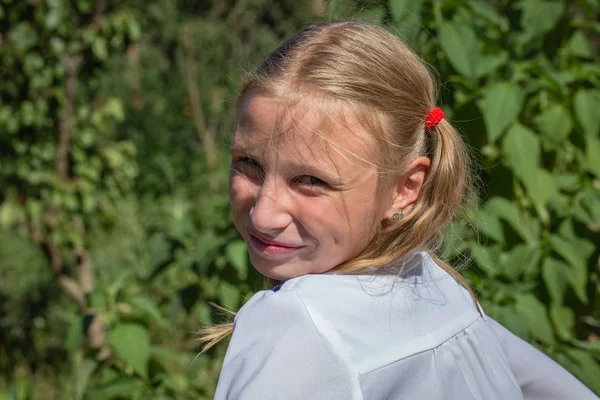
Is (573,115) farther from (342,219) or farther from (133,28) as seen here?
(133,28)

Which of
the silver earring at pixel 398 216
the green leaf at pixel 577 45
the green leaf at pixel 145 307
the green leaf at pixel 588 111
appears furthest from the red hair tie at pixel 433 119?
the green leaf at pixel 577 45

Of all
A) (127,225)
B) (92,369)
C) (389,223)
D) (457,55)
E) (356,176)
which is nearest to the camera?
(356,176)

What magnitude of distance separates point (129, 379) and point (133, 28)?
2.10 meters

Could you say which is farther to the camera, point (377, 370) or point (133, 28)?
point (133, 28)

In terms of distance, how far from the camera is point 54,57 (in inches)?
133

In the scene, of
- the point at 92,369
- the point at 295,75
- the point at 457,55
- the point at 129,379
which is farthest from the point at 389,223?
the point at 92,369

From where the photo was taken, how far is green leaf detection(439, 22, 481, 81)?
6.05 ft

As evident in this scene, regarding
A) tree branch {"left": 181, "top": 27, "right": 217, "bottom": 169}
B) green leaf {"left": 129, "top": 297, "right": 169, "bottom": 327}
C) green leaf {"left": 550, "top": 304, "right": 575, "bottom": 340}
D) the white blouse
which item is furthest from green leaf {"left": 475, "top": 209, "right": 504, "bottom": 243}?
tree branch {"left": 181, "top": 27, "right": 217, "bottom": 169}

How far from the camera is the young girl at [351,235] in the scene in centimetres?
92

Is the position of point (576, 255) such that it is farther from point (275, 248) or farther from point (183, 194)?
point (183, 194)

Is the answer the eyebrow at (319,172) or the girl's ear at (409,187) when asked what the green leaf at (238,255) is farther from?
the eyebrow at (319,172)

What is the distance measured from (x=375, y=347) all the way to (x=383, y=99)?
13.9 inches

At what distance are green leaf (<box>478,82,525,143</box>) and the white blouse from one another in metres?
0.69

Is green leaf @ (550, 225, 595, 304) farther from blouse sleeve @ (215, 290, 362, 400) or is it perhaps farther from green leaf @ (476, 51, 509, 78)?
blouse sleeve @ (215, 290, 362, 400)
